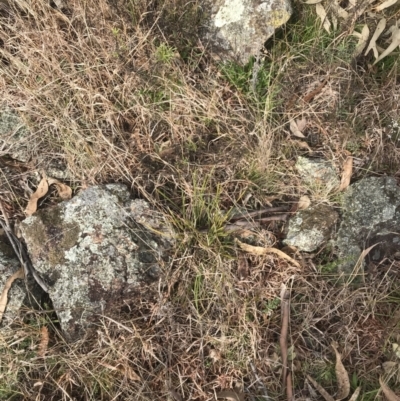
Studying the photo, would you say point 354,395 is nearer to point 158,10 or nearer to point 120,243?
point 120,243

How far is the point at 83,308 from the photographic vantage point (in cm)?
179

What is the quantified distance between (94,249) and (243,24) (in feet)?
4.02

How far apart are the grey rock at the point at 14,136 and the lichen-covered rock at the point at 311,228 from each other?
121 cm

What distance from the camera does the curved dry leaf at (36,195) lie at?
2004 millimetres

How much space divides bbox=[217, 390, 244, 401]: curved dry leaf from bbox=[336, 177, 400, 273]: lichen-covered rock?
0.66 metres

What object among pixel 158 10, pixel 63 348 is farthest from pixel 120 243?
pixel 158 10

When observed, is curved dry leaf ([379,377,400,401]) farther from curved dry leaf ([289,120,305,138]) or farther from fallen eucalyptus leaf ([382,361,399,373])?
curved dry leaf ([289,120,305,138])

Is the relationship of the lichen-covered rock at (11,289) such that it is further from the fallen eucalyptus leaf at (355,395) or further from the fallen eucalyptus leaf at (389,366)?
the fallen eucalyptus leaf at (389,366)

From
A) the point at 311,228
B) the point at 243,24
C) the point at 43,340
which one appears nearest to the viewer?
the point at 43,340

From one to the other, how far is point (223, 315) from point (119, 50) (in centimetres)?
125

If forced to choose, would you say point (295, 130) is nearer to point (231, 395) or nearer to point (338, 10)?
point (338, 10)

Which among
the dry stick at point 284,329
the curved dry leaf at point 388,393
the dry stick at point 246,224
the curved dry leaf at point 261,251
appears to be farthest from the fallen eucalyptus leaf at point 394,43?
the curved dry leaf at point 388,393

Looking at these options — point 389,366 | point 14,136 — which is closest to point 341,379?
point 389,366

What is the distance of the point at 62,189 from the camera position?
2035 millimetres
